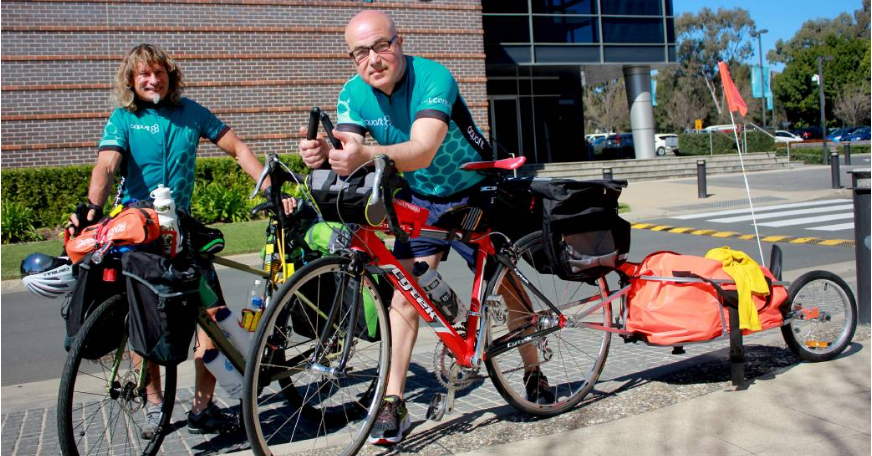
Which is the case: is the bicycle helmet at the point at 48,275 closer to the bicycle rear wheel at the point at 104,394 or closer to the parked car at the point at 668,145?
the bicycle rear wheel at the point at 104,394

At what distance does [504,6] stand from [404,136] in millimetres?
24394

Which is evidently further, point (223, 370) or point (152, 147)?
point (152, 147)

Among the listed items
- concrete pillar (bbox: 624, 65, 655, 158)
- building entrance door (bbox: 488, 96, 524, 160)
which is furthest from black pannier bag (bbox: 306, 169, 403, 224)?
building entrance door (bbox: 488, 96, 524, 160)

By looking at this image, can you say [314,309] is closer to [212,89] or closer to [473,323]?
[473,323]

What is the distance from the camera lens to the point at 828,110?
71.2 meters

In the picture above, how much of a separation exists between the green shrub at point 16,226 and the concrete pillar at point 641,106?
2015 cm

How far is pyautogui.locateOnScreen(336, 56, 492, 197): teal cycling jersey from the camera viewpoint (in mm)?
3502

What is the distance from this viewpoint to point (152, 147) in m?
4.05

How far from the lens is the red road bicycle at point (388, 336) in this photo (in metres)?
3.23

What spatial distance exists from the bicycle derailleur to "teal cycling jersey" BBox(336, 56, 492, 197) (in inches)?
31.0

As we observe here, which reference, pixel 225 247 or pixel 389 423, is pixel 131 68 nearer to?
pixel 389 423

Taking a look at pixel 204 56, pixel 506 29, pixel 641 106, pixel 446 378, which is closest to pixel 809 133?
pixel 641 106

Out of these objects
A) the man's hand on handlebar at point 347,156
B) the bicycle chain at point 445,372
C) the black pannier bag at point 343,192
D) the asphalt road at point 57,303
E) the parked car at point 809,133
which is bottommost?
the asphalt road at point 57,303

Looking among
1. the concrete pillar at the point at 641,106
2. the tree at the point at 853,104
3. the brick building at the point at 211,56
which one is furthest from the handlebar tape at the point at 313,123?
the tree at the point at 853,104
